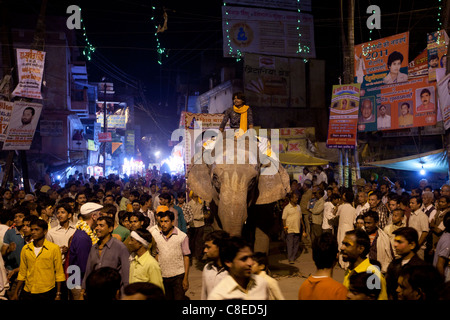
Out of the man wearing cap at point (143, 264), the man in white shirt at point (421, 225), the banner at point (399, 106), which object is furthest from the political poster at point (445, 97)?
the man wearing cap at point (143, 264)

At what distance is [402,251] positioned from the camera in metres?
4.46

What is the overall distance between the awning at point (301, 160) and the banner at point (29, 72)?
1134cm

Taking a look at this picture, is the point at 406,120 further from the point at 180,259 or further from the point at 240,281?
the point at 240,281

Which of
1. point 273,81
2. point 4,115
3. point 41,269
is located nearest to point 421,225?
point 41,269

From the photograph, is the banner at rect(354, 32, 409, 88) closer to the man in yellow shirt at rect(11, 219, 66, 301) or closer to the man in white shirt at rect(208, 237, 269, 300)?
the man in yellow shirt at rect(11, 219, 66, 301)

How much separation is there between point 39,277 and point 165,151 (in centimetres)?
7265

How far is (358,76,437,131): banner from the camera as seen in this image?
627 inches

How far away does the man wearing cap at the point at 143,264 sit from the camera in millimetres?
4867

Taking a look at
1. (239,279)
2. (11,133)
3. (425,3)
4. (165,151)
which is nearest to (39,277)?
(239,279)

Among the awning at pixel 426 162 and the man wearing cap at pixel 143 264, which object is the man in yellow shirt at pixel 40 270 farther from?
the awning at pixel 426 162

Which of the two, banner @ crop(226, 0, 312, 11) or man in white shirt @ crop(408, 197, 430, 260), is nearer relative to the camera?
man in white shirt @ crop(408, 197, 430, 260)

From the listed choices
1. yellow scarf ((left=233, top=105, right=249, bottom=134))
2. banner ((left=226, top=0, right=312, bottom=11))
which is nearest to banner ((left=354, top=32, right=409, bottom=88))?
banner ((left=226, top=0, right=312, bottom=11))

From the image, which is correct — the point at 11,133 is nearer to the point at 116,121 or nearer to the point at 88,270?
the point at 88,270

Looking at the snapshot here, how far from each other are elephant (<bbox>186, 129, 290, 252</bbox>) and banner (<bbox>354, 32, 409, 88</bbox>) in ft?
37.3
